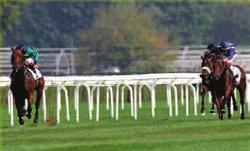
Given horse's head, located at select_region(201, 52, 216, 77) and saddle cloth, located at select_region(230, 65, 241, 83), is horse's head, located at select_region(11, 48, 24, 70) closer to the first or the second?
horse's head, located at select_region(201, 52, 216, 77)

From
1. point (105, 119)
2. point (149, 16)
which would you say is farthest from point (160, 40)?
point (105, 119)

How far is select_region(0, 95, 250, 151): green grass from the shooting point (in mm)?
17562

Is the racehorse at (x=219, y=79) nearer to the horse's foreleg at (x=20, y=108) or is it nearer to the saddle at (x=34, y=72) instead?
the saddle at (x=34, y=72)

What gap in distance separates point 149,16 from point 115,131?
4591 centimetres

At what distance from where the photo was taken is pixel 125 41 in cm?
6062

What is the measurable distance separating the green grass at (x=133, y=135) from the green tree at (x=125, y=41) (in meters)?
31.9

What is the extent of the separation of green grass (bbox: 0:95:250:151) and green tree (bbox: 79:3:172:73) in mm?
31925

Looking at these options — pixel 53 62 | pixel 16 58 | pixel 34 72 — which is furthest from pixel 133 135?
pixel 53 62

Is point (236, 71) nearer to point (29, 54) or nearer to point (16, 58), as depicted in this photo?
point (29, 54)

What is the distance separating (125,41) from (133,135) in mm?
41129

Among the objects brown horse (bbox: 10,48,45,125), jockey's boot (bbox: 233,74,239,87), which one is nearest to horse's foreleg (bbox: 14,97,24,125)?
brown horse (bbox: 10,48,45,125)

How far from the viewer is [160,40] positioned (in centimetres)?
6322

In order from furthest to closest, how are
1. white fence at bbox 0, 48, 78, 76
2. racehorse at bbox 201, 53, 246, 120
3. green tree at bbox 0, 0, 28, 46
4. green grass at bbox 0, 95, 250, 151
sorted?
green tree at bbox 0, 0, 28, 46 < white fence at bbox 0, 48, 78, 76 < racehorse at bbox 201, 53, 246, 120 < green grass at bbox 0, 95, 250, 151

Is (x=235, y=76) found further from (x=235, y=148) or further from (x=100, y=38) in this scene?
(x=100, y=38)
